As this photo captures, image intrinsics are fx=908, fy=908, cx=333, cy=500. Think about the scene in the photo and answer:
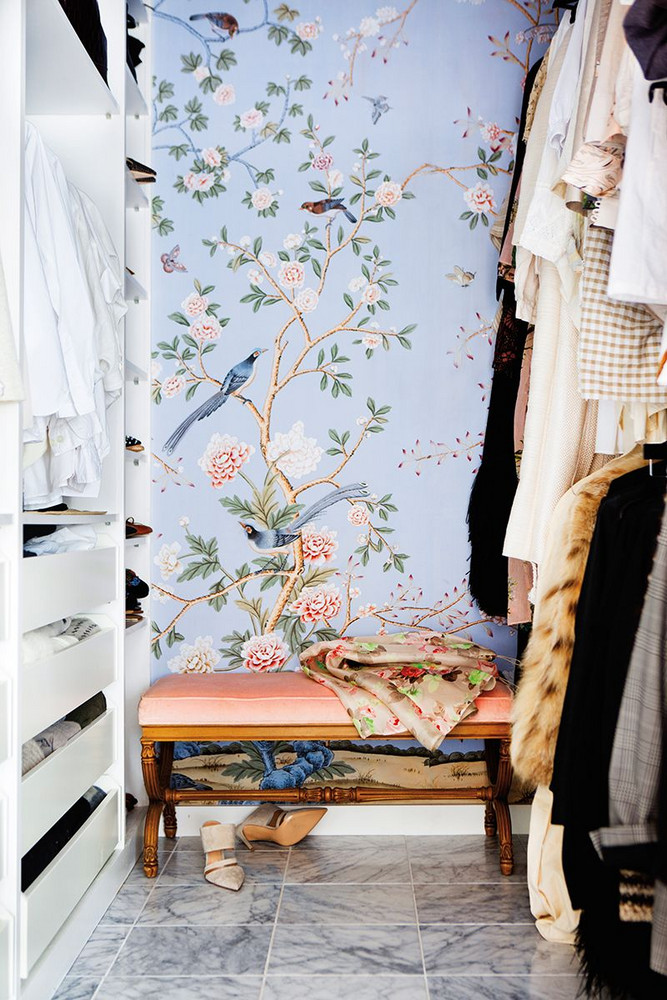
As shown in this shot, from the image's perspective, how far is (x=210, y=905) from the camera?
2365 millimetres

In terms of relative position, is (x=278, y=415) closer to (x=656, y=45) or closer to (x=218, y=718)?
(x=218, y=718)

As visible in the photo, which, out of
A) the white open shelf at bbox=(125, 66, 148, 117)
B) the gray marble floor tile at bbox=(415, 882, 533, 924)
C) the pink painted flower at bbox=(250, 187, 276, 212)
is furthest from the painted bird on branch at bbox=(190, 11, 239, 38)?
the gray marble floor tile at bbox=(415, 882, 533, 924)

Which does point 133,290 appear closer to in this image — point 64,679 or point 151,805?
point 64,679

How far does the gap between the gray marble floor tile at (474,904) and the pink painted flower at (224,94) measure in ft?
8.18

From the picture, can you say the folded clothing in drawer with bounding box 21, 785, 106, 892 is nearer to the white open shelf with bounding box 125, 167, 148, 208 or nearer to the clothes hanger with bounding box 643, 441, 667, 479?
the clothes hanger with bounding box 643, 441, 667, 479

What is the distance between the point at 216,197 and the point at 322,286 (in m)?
0.45

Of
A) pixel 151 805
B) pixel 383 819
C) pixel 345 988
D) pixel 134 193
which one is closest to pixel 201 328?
pixel 134 193

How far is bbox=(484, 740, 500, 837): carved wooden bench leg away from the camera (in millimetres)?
2773

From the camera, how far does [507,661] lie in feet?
9.73

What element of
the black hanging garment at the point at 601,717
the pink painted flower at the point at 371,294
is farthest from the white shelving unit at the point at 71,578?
the black hanging garment at the point at 601,717

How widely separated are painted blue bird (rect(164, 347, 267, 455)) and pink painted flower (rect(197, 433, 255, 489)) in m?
0.09

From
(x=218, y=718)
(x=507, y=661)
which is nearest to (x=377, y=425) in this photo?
(x=507, y=661)

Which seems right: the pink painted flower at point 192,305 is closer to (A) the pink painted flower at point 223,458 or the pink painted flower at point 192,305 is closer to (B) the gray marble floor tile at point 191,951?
(A) the pink painted flower at point 223,458

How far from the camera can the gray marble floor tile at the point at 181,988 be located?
→ 1910mm
